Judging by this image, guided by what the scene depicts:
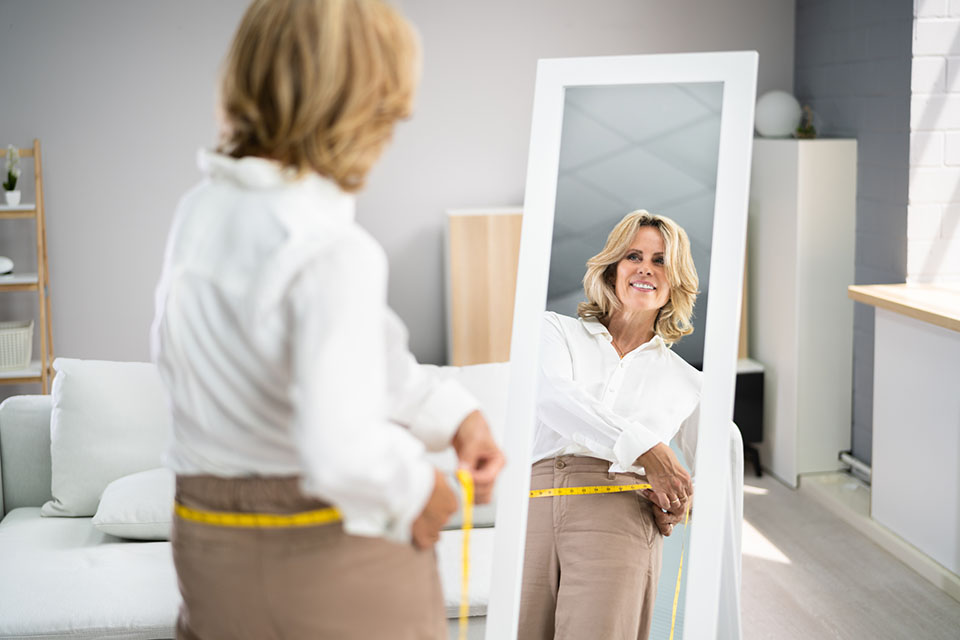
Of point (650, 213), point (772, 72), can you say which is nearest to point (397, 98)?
point (650, 213)

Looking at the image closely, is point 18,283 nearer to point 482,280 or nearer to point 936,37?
point 482,280

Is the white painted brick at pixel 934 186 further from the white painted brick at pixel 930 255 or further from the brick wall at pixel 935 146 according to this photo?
the white painted brick at pixel 930 255

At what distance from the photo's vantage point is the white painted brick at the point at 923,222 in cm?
371

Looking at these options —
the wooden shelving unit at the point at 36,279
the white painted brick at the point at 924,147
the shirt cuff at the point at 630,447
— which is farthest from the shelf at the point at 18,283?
the white painted brick at the point at 924,147

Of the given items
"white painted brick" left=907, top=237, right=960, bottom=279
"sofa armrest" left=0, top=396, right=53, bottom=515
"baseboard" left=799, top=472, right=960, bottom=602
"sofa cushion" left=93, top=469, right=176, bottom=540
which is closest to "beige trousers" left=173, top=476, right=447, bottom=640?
"sofa cushion" left=93, top=469, right=176, bottom=540

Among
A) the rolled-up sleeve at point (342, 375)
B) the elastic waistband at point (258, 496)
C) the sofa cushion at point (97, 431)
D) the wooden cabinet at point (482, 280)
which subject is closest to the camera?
the rolled-up sleeve at point (342, 375)

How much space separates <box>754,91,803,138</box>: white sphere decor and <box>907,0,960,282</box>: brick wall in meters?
0.84

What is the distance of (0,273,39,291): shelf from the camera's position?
13.8 feet

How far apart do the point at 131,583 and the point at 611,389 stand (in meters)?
1.30

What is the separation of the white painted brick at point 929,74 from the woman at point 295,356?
3048mm

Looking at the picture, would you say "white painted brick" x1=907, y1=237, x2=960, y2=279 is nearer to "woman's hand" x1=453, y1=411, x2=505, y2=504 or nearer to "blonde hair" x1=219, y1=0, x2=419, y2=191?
"woman's hand" x1=453, y1=411, x2=505, y2=504

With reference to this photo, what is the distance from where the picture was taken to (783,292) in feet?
14.1

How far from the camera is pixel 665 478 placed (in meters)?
1.85

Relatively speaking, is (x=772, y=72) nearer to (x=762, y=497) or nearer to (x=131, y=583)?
(x=762, y=497)
